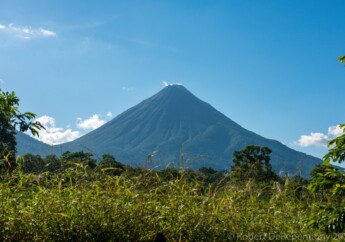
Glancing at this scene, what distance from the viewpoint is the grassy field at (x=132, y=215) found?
20.6ft

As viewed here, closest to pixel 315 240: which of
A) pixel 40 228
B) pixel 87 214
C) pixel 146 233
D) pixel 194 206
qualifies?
pixel 194 206

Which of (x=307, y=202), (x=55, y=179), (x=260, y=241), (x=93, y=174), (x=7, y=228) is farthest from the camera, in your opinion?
(x=307, y=202)

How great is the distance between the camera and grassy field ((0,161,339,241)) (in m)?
6.27

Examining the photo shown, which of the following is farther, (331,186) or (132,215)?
(331,186)

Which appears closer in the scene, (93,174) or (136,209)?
(136,209)

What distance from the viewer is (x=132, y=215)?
6688 millimetres

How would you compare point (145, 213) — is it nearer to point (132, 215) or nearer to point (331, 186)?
point (132, 215)

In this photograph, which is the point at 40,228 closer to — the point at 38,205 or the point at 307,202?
the point at 38,205

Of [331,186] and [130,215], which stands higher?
[331,186]

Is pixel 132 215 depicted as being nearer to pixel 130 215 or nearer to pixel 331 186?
pixel 130 215

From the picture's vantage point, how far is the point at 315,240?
293 inches

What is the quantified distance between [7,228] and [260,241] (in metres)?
3.74

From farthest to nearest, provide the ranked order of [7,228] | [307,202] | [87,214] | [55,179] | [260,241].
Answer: [307,202] < [55,179] < [260,241] < [87,214] < [7,228]

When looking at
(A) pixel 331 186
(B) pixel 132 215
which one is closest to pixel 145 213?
(B) pixel 132 215
